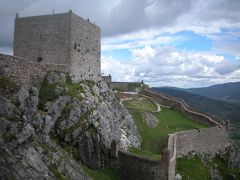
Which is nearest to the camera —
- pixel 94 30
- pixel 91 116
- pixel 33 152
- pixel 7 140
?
pixel 7 140

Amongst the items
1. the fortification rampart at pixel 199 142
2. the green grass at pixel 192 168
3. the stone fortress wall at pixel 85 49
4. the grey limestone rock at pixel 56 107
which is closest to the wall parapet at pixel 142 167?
the fortification rampart at pixel 199 142

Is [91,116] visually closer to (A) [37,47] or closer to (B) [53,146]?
(B) [53,146]

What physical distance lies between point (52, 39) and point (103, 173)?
41.9 ft

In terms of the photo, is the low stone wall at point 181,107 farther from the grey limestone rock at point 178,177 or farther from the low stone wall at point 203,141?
the grey limestone rock at point 178,177

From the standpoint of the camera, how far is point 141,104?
5847 centimetres

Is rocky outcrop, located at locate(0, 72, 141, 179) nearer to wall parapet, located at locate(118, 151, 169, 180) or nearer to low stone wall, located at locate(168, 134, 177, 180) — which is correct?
wall parapet, located at locate(118, 151, 169, 180)

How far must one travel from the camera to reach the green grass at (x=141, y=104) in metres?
55.2

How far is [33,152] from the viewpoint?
2291 centimetres

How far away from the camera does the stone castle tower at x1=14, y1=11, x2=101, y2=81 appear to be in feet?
117

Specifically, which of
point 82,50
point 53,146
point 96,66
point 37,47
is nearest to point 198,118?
point 96,66

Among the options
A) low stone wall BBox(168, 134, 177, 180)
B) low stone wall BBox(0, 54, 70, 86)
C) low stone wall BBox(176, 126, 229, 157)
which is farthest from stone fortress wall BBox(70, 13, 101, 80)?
low stone wall BBox(176, 126, 229, 157)

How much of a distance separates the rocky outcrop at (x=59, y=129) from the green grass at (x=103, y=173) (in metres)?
0.51

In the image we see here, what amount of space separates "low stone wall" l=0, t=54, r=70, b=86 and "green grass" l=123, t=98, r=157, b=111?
79.2 ft

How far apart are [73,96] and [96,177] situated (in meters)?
6.33
